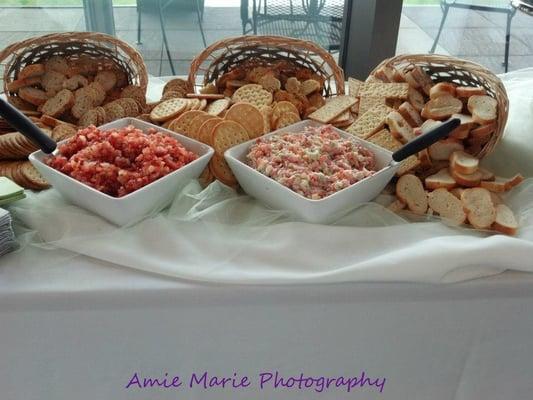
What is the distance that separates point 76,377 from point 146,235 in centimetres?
25

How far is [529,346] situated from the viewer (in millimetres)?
849

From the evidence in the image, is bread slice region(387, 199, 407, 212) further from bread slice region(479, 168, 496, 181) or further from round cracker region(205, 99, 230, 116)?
round cracker region(205, 99, 230, 116)

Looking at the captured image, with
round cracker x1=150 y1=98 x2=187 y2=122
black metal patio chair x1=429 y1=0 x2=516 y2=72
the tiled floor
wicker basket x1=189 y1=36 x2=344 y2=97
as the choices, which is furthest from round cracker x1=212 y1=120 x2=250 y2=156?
black metal patio chair x1=429 y1=0 x2=516 y2=72

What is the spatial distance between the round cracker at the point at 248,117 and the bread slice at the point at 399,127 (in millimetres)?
245

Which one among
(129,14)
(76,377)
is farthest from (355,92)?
(129,14)

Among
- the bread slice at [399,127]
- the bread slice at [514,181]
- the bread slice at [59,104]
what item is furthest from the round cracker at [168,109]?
the bread slice at [514,181]

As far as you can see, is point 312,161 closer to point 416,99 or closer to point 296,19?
point 416,99

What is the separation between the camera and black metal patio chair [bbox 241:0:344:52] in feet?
6.15

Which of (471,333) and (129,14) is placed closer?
(471,333)

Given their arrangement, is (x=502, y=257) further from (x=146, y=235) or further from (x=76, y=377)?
(x=76, y=377)

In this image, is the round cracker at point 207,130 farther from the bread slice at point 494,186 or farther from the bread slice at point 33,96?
the bread slice at point 494,186

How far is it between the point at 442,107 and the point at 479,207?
231 mm

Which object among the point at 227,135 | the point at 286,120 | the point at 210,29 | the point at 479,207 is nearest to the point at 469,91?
the point at 479,207

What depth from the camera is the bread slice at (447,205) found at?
87cm
